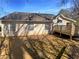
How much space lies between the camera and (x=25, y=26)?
2358 centimetres

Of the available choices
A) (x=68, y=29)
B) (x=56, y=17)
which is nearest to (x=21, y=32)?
(x=68, y=29)

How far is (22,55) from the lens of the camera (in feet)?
43.9

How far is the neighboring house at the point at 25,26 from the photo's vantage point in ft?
75.2

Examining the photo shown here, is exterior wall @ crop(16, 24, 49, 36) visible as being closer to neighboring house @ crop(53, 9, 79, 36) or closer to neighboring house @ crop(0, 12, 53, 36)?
neighboring house @ crop(0, 12, 53, 36)

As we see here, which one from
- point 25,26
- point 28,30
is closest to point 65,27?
point 28,30

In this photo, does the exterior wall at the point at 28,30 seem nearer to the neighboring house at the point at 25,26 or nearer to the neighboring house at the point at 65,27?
the neighboring house at the point at 25,26

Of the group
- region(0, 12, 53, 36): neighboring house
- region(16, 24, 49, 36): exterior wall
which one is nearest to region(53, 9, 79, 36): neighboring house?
region(0, 12, 53, 36): neighboring house

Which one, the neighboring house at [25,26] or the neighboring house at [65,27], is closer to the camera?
the neighboring house at [65,27]

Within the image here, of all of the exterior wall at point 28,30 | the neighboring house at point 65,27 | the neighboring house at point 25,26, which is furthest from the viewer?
the exterior wall at point 28,30

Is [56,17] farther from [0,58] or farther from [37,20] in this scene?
[0,58]

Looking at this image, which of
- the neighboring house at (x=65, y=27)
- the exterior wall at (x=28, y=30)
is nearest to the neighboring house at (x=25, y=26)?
the exterior wall at (x=28, y=30)

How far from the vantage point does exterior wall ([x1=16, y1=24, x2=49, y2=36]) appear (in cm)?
2331

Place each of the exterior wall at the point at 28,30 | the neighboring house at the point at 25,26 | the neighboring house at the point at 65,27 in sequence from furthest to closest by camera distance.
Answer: the exterior wall at the point at 28,30
the neighboring house at the point at 25,26
the neighboring house at the point at 65,27

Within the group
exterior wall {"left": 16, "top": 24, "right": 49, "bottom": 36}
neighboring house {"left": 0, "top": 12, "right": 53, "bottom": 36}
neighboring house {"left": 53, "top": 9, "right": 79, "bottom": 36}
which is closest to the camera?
neighboring house {"left": 53, "top": 9, "right": 79, "bottom": 36}
